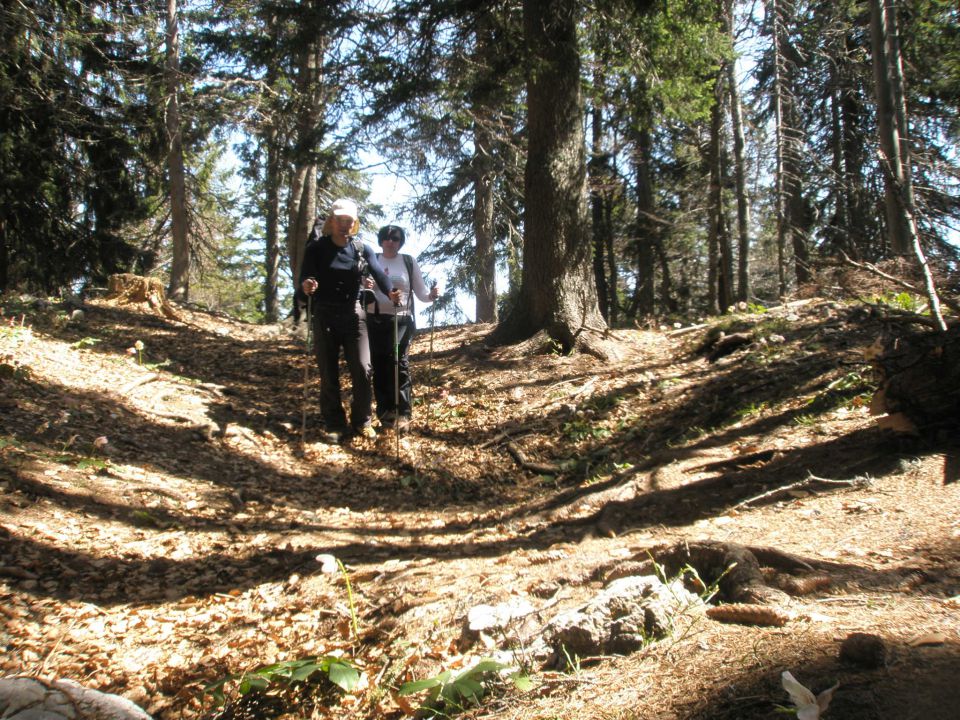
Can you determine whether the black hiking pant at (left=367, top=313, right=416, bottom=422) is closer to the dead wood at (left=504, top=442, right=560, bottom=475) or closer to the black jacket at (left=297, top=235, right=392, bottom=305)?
the black jacket at (left=297, top=235, right=392, bottom=305)

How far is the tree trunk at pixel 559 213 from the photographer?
29.3 ft

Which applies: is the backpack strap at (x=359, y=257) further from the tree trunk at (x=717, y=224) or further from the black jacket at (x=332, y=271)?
the tree trunk at (x=717, y=224)

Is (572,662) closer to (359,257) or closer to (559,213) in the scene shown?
(359,257)

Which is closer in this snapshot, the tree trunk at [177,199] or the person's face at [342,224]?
the person's face at [342,224]

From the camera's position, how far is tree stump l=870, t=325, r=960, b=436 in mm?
3986

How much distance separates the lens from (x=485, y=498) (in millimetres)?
6355

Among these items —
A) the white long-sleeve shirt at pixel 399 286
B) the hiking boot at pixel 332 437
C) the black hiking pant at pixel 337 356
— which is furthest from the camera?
the white long-sleeve shirt at pixel 399 286

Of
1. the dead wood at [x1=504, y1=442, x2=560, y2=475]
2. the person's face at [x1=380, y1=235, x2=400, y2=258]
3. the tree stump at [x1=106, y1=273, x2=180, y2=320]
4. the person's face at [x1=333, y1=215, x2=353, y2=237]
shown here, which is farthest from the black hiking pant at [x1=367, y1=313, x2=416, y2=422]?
the tree stump at [x1=106, y1=273, x2=180, y2=320]

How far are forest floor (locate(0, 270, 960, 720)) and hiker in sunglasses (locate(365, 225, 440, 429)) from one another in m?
0.48

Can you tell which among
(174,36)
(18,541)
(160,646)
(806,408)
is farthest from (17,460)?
(174,36)

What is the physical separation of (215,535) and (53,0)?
12199mm

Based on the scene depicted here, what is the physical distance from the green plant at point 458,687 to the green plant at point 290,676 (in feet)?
0.91

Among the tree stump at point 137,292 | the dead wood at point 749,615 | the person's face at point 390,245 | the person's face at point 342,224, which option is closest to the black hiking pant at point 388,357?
the person's face at point 390,245

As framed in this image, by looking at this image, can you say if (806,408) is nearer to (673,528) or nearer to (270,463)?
(673,528)
